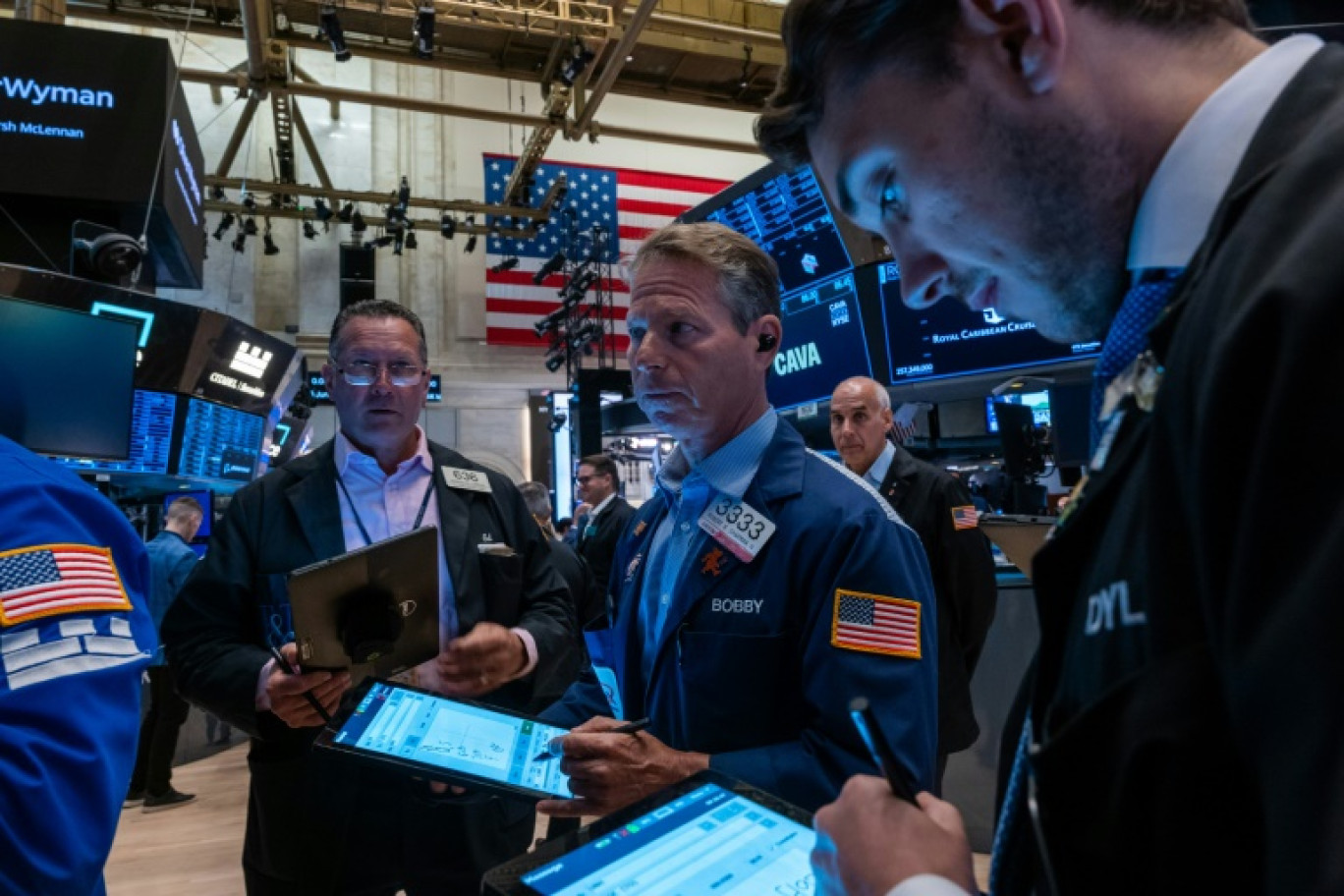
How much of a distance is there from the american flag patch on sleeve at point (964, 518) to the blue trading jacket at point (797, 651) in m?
2.00

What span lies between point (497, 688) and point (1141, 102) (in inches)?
77.7

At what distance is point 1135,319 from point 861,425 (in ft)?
10.4

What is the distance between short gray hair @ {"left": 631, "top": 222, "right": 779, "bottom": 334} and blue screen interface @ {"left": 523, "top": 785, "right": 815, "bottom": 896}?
3.14 feet

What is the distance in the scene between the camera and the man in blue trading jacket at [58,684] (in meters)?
1.02

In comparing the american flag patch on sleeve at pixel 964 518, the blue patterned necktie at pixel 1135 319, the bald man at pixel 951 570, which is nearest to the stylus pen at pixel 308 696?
the blue patterned necktie at pixel 1135 319

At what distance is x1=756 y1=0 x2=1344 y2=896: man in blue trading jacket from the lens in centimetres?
36

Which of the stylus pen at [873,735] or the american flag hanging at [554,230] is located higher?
the american flag hanging at [554,230]

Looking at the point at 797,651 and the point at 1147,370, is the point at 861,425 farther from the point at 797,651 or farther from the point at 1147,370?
the point at 1147,370

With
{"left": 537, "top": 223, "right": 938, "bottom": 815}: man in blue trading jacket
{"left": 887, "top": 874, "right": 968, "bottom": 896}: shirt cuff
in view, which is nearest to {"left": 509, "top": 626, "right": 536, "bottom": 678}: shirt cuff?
{"left": 537, "top": 223, "right": 938, "bottom": 815}: man in blue trading jacket

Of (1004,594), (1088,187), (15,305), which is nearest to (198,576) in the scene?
(15,305)

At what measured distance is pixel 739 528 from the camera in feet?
4.71

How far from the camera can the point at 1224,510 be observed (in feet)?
1.30

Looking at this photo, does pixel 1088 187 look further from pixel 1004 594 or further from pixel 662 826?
pixel 1004 594

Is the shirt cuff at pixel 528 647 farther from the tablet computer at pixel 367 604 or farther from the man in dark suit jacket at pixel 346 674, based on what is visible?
the tablet computer at pixel 367 604
